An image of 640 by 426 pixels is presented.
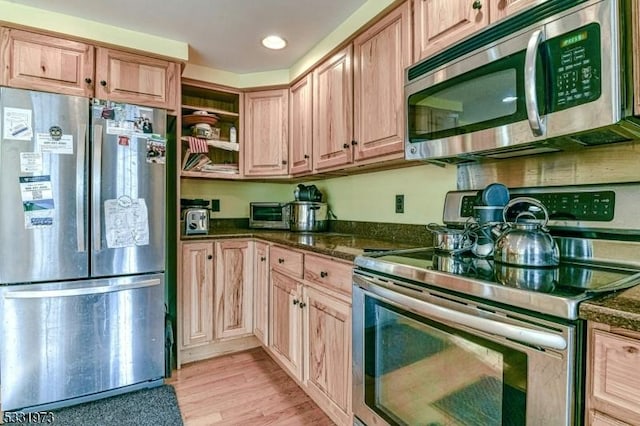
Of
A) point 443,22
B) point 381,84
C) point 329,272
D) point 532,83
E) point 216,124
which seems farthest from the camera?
point 216,124

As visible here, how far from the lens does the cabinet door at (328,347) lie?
1.50 meters

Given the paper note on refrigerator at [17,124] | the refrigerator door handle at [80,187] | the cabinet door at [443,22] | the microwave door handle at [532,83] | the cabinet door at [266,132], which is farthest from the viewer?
the cabinet door at [266,132]

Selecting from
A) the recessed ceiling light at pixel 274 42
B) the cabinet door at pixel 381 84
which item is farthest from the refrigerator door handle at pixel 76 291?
the recessed ceiling light at pixel 274 42

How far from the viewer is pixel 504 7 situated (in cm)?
116

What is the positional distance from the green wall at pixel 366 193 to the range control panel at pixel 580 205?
18.5 inches

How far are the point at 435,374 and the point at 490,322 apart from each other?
1.04ft

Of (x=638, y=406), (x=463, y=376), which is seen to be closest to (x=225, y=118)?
(x=463, y=376)

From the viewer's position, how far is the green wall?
5.84 ft

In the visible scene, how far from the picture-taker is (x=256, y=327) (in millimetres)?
2539

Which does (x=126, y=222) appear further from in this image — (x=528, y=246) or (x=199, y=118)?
(x=528, y=246)

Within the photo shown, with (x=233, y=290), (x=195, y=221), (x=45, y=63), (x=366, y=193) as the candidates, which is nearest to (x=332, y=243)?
(x=366, y=193)

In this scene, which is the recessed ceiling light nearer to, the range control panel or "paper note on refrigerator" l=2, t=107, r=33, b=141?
"paper note on refrigerator" l=2, t=107, r=33, b=141

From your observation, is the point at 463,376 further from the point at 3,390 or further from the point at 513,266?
the point at 3,390

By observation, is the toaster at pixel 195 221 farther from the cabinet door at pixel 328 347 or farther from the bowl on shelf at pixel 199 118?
the cabinet door at pixel 328 347
